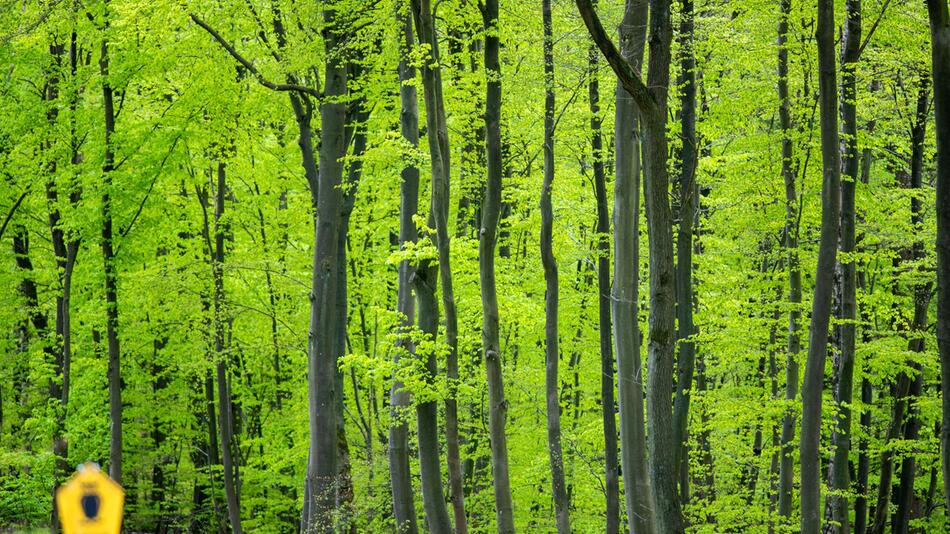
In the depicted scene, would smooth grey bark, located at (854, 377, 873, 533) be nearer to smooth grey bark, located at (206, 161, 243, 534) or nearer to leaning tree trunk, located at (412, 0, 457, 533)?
leaning tree trunk, located at (412, 0, 457, 533)

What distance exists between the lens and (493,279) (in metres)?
12.5

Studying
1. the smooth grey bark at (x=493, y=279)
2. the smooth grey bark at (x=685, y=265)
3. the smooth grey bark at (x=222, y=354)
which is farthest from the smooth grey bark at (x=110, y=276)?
the smooth grey bark at (x=685, y=265)

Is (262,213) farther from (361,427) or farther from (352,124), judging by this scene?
(352,124)

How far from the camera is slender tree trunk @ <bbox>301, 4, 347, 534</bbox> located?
13.9m

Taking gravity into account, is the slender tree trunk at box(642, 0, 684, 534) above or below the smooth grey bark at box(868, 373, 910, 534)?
above

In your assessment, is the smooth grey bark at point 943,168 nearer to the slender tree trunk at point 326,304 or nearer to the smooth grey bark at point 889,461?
the slender tree trunk at point 326,304

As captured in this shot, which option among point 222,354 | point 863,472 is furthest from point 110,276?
point 863,472

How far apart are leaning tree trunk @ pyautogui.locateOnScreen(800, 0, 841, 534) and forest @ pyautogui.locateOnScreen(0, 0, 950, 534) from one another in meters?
0.05

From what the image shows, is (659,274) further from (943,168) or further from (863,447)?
(863,447)

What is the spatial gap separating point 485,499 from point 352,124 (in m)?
8.23

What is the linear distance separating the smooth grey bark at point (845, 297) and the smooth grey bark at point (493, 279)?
4.76 m

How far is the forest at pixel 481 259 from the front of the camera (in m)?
12.4

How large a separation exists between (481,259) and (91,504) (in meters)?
9.75

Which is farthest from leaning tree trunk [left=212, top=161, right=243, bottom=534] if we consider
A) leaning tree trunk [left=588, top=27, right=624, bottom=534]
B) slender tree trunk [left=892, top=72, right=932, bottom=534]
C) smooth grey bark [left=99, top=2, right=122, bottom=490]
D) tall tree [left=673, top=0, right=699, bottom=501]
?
slender tree trunk [left=892, top=72, right=932, bottom=534]
